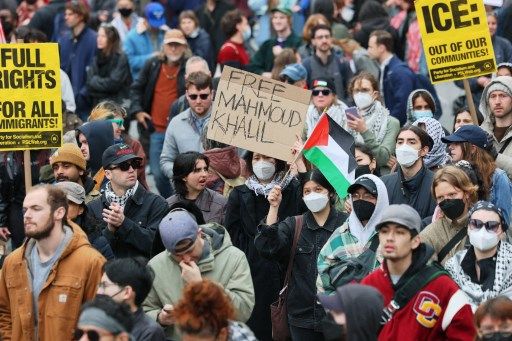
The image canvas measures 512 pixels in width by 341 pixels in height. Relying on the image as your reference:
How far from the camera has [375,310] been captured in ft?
26.2

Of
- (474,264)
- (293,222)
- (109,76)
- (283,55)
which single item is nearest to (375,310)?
(474,264)

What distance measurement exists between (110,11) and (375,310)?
14.5 metres

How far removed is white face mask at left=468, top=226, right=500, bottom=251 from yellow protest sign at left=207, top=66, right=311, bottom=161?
2.75m

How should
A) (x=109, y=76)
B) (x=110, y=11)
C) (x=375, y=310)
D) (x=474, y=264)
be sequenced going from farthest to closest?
(x=110, y=11), (x=109, y=76), (x=474, y=264), (x=375, y=310)

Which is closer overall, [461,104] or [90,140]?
[90,140]

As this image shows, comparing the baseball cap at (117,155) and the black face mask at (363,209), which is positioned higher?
the baseball cap at (117,155)

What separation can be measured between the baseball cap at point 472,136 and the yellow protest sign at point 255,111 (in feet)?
4.51

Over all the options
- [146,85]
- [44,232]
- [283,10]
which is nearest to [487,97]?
[44,232]

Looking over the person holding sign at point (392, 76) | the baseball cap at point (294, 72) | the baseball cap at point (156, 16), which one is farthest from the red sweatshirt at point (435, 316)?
the baseball cap at point (156, 16)

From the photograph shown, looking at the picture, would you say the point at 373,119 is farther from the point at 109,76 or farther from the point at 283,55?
the point at 109,76

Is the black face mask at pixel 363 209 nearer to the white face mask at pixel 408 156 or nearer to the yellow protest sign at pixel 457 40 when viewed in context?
the white face mask at pixel 408 156

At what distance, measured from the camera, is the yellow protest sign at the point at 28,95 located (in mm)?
11633

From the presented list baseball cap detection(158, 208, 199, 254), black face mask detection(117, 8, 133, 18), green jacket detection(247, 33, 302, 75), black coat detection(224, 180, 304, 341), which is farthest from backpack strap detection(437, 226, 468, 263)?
black face mask detection(117, 8, 133, 18)

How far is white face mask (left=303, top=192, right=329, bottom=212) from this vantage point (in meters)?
10.8
